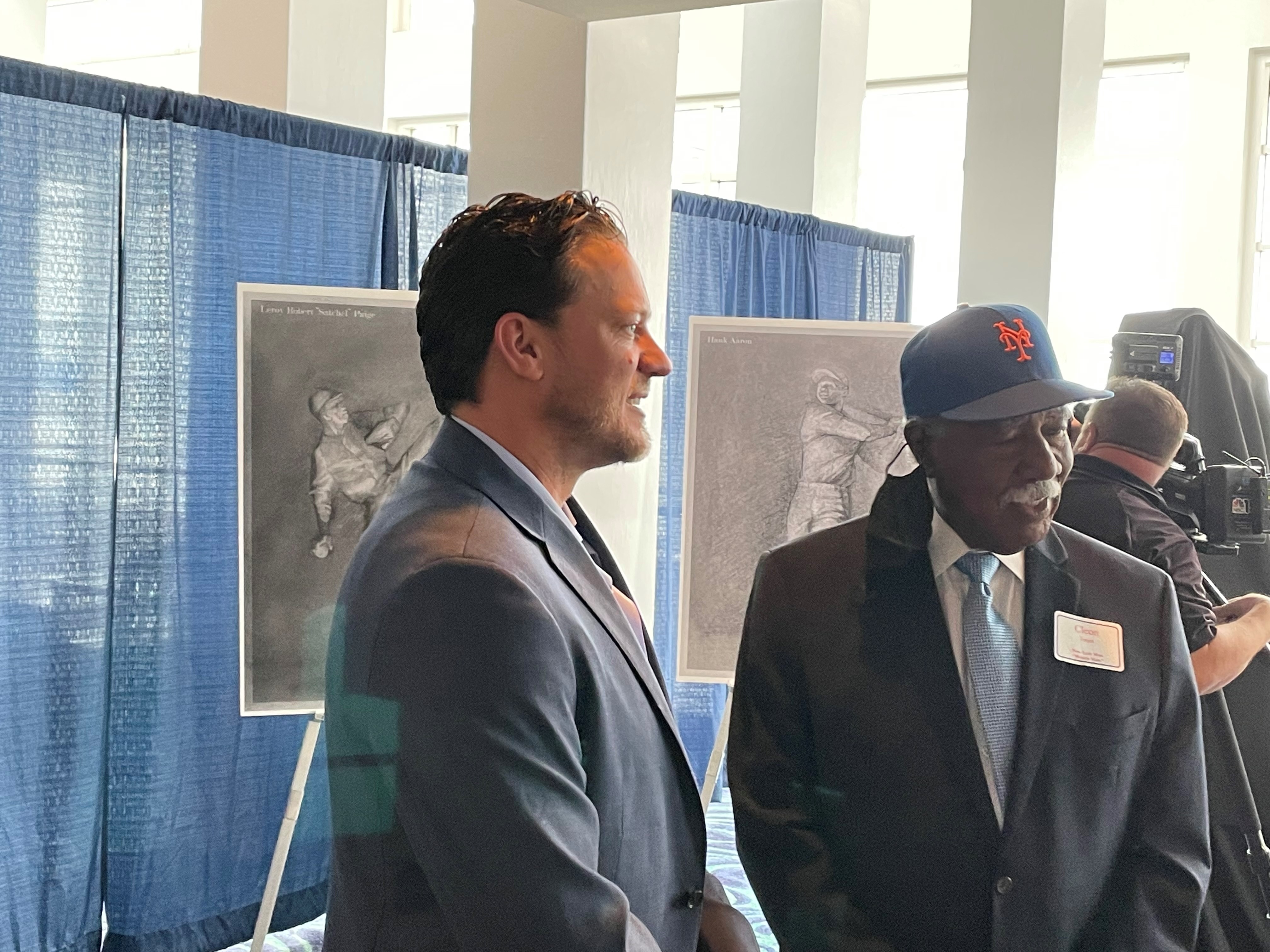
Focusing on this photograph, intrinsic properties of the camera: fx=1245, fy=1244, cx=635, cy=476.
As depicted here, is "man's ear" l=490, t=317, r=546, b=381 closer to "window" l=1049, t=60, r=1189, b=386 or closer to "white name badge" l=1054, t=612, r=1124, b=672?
"white name badge" l=1054, t=612, r=1124, b=672

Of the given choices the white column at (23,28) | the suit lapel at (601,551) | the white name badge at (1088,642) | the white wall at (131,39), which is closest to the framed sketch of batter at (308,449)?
the suit lapel at (601,551)

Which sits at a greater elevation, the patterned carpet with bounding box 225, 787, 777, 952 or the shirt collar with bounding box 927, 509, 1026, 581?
the shirt collar with bounding box 927, 509, 1026, 581

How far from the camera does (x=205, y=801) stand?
11.1ft

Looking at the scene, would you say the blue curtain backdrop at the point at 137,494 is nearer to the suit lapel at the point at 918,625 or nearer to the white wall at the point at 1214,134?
the suit lapel at the point at 918,625

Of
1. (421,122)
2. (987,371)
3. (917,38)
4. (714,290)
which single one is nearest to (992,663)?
(987,371)

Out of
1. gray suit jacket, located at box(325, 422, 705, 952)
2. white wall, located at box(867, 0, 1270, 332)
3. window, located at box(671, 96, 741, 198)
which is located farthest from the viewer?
window, located at box(671, 96, 741, 198)

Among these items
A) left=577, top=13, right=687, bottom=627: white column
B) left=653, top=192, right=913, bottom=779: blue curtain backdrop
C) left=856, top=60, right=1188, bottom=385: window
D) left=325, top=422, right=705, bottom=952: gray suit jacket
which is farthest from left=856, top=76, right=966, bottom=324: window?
left=325, top=422, right=705, bottom=952: gray suit jacket

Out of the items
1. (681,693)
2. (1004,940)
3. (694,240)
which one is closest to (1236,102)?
(694,240)

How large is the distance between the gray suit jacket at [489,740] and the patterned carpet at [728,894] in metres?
1.65

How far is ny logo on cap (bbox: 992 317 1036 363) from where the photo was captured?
1.50 meters

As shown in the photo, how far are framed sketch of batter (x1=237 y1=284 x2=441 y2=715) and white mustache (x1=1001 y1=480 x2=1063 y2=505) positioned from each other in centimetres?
170

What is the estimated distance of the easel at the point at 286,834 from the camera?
2848 millimetres

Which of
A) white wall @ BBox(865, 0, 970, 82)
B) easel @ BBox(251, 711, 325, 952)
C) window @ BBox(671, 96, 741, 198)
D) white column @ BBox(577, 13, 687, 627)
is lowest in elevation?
easel @ BBox(251, 711, 325, 952)

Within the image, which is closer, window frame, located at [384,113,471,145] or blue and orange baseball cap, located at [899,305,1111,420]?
blue and orange baseball cap, located at [899,305,1111,420]
